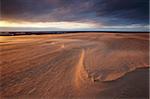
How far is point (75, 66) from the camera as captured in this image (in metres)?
1.65

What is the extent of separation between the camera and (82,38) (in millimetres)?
1675

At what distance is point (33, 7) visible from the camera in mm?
1636

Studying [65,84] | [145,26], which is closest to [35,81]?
[65,84]

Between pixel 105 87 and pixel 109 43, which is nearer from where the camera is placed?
pixel 105 87

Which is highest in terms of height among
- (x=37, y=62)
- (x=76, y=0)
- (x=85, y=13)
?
(x=76, y=0)

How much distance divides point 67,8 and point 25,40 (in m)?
0.45

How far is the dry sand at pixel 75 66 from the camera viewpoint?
1.55 m

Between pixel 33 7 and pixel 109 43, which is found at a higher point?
pixel 33 7

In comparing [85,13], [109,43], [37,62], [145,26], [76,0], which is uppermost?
[76,0]

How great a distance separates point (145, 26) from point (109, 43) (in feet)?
1.10

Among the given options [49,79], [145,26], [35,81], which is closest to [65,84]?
[49,79]

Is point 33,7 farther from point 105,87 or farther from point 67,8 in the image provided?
point 105,87

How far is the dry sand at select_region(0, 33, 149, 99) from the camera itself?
155cm

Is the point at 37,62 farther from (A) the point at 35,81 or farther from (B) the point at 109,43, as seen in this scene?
(B) the point at 109,43
